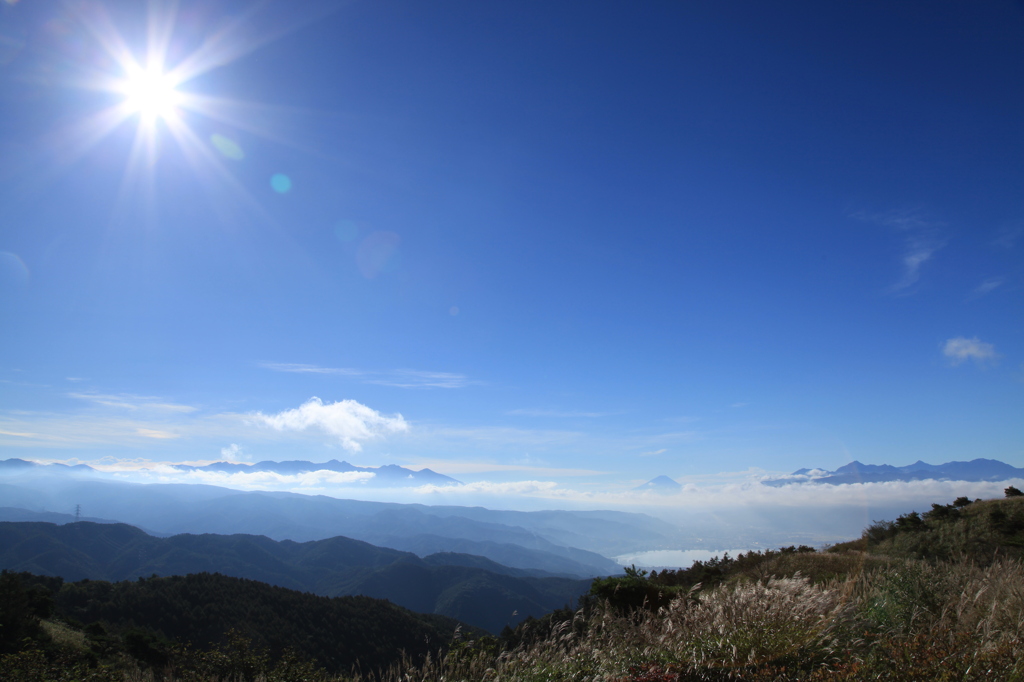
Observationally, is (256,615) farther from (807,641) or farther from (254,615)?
(807,641)

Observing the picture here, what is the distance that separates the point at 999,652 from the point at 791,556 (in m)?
16.0

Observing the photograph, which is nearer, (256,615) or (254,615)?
(254,615)

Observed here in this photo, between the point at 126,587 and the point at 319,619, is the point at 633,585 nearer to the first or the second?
the point at 319,619

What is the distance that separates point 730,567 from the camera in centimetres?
1984

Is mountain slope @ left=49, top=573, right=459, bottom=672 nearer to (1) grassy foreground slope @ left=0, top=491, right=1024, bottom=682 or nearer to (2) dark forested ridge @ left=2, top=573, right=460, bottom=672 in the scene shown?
(2) dark forested ridge @ left=2, top=573, right=460, bottom=672

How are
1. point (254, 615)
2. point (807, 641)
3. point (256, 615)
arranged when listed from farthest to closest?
1. point (256, 615)
2. point (254, 615)
3. point (807, 641)

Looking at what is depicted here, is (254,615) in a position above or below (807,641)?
below

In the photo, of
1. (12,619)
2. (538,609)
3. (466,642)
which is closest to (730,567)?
(466,642)

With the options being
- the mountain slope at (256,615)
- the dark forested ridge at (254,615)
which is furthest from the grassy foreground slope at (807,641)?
the dark forested ridge at (254,615)

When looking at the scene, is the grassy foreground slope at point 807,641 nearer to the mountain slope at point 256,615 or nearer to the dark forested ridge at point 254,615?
the mountain slope at point 256,615

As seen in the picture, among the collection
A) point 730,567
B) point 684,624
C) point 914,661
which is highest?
point 914,661

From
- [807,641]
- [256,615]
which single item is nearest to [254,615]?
[256,615]

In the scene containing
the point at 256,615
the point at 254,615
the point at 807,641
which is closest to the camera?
the point at 807,641

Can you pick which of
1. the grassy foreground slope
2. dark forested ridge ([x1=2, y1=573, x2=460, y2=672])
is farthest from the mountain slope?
the grassy foreground slope
